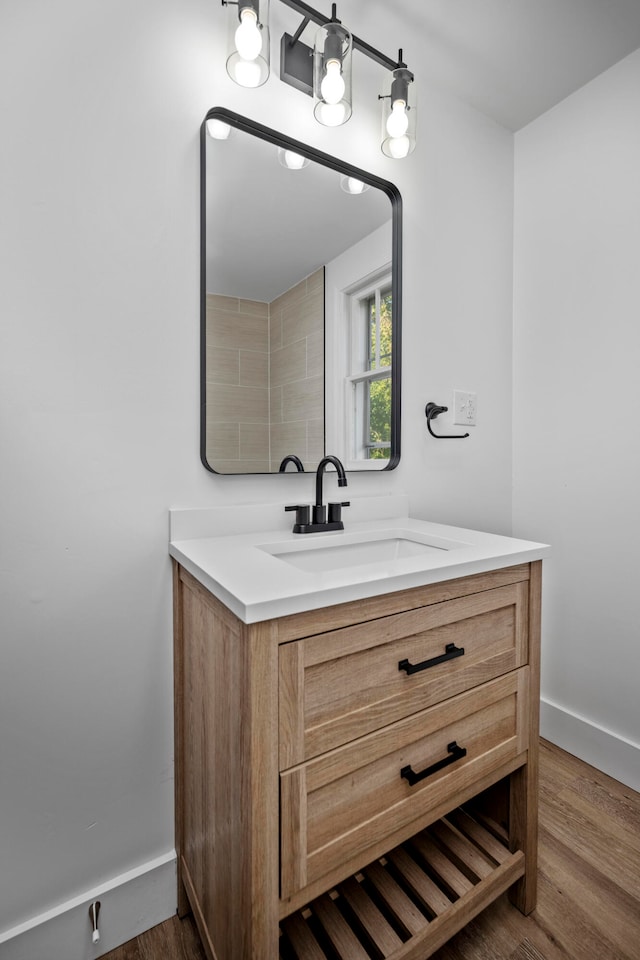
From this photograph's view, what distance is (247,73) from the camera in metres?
1.08

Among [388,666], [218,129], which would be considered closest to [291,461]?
[388,666]

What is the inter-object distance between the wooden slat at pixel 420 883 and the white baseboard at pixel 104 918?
1.80 feet

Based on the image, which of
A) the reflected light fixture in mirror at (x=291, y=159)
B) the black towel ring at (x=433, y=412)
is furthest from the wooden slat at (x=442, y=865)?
the reflected light fixture in mirror at (x=291, y=159)

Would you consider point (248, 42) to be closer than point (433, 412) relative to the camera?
Yes

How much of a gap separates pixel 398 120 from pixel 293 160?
0.32 metres

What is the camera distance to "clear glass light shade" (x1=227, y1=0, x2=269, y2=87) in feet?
3.38

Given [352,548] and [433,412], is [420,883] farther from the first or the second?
[433,412]

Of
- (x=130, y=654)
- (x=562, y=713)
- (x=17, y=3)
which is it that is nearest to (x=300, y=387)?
(x=130, y=654)

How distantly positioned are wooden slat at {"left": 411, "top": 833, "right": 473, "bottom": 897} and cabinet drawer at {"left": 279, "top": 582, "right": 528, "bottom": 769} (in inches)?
18.0

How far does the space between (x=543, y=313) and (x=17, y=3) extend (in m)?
1.73

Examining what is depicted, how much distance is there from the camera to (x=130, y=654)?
1.06 m

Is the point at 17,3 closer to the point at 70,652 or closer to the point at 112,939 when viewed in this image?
the point at 70,652

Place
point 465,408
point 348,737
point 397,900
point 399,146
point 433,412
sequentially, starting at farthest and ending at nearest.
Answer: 1. point 465,408
2. point 433,412
3. point 399,146
4. point 397,900
5. point 348,737

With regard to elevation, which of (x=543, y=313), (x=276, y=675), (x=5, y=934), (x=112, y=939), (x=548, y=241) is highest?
(x=548, y=241)
